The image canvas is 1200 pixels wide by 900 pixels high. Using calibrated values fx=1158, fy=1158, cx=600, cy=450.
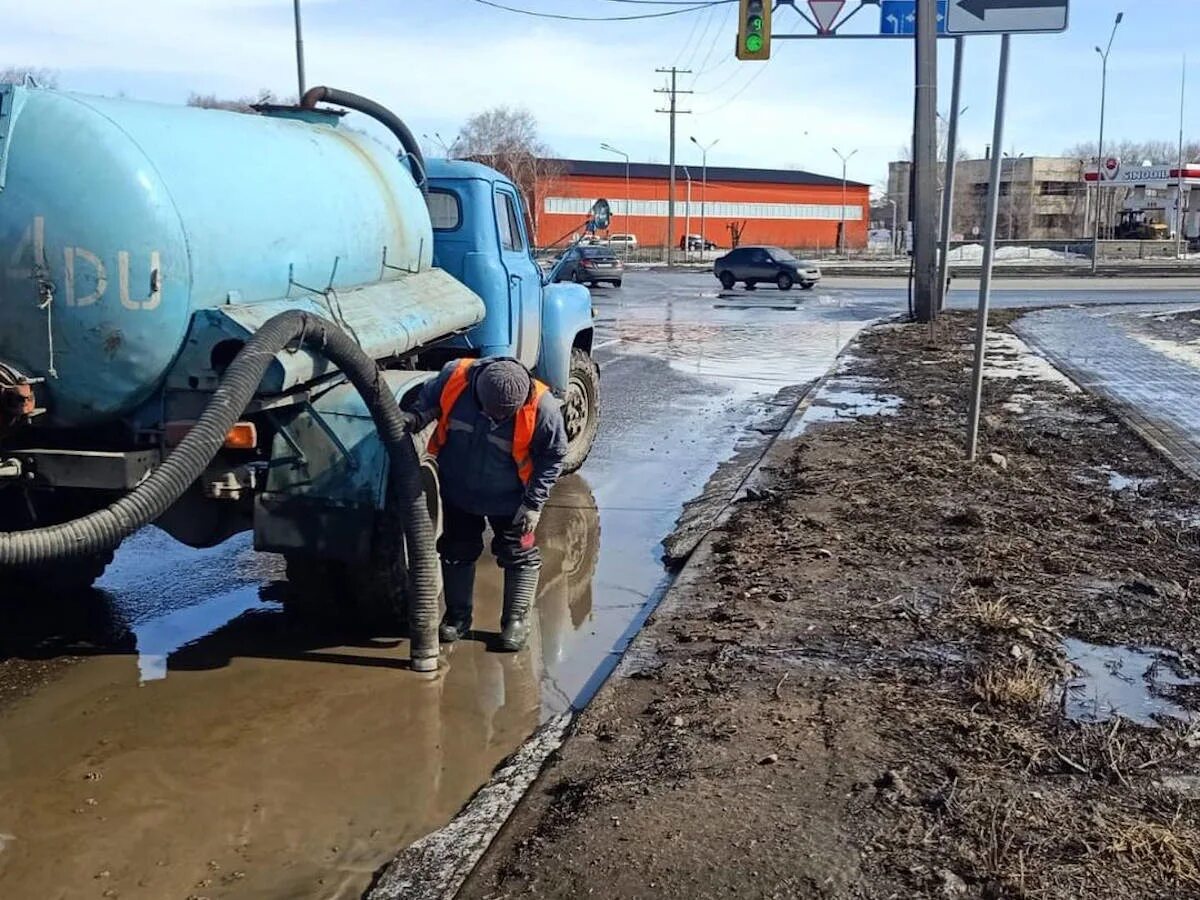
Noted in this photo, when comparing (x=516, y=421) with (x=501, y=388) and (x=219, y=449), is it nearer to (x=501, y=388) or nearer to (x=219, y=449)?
(x=501, y=388)

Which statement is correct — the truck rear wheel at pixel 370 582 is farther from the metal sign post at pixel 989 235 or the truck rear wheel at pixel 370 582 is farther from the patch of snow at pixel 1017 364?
the patch of snow at pixel 1017 364

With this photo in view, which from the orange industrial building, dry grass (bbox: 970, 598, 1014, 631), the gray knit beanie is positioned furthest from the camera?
the orange industrial building

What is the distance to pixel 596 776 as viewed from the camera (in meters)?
3.94

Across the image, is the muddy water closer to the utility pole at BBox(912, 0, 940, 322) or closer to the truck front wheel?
the truck front wheel

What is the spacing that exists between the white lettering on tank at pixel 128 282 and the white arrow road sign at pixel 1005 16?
5452mm

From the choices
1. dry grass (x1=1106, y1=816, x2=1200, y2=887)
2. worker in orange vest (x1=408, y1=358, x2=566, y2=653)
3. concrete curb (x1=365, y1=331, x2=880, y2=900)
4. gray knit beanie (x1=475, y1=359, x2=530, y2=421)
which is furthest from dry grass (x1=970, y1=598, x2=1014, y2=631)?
gray knit beanie (x1=475, y1=359, x2=530, y2=421)

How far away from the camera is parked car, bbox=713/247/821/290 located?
4034 cm

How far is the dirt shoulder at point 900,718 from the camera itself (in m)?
3.31

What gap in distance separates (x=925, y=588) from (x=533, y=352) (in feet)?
11.9

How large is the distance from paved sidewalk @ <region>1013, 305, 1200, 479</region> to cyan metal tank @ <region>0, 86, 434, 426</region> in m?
6.97

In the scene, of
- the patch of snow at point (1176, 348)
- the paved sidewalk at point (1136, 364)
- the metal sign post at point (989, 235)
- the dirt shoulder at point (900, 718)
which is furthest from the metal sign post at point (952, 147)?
the dirt shoulder at point (900, 718)

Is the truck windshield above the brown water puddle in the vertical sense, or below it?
above

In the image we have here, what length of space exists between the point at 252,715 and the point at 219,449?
111 cm

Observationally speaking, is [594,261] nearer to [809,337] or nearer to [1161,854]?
[809,337]
